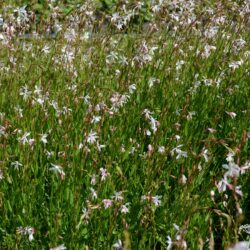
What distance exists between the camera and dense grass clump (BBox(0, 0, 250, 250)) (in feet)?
7.58

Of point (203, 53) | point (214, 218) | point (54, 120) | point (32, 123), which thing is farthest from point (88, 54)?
point (214, 218)

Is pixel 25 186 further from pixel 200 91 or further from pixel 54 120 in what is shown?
pixel 200 91

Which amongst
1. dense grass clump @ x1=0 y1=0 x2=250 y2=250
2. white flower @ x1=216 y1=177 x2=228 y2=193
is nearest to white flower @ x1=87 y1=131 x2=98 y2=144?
dense grass clump @ x1=0 y1=0 x2=250 y2=250

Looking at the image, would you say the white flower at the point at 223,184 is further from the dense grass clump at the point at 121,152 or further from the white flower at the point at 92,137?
the white flower at the point at 92,137

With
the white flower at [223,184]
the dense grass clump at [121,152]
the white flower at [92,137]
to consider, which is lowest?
the dense grass clump at [121,152]

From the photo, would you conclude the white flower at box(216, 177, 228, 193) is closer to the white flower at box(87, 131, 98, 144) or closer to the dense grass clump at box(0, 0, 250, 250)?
the dense grass clump at box(0, 0, 250, 250)

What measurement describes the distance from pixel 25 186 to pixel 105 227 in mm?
454

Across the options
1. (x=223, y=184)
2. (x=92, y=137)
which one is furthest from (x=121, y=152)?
(x=223, y=184)

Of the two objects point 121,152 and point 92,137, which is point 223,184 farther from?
point 121,152

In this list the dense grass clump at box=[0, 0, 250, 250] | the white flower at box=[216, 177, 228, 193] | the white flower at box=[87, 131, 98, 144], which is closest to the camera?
the white flower at box=[216, 177, 228, 193]

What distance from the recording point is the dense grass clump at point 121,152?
231cm

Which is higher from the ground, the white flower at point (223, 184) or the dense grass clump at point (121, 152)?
the white flower at point (223, 184)

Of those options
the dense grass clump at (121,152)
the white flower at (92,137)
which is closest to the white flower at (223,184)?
the dense grass clump at (121,152)

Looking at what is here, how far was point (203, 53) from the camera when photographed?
4066mm
